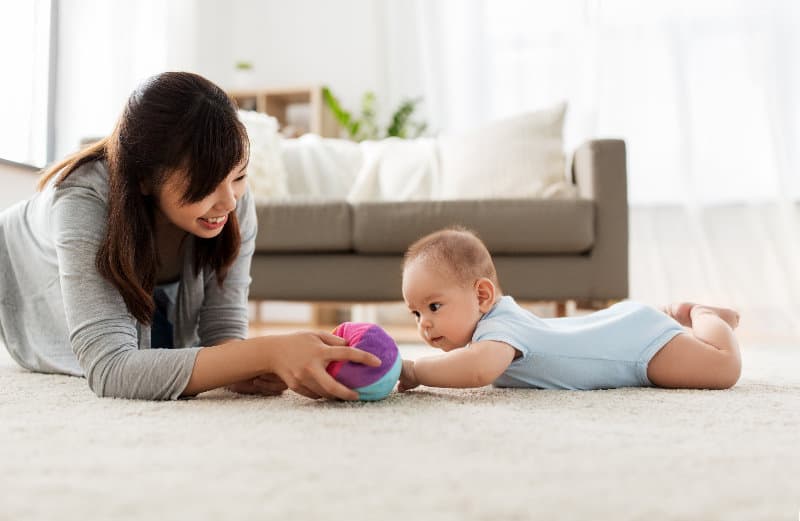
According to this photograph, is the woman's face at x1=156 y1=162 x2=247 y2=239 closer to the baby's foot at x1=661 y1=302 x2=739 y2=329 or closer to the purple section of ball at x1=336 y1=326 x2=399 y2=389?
the purple section of ball at x1=336 y1=326 x2=399 y2=389

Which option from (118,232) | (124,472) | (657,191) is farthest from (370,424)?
(657,191)

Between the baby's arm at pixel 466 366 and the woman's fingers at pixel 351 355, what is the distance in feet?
0.47

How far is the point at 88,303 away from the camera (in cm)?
98

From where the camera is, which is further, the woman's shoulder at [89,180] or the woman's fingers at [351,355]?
the woman's shoulder at [89,180]

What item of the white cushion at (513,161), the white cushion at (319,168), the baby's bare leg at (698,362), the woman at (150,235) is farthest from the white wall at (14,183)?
the baby's bare leg at (698,362)

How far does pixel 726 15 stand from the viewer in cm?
338

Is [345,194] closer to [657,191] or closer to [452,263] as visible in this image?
[657,191]

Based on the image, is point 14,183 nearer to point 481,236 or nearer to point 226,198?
point 481,236

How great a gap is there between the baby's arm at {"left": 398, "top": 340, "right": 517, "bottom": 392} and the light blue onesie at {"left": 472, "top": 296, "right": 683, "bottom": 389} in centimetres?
3

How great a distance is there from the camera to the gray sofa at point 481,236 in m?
2.21

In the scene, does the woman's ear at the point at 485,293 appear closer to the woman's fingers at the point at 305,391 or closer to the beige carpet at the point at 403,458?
the beige carpet at the point at 403,458

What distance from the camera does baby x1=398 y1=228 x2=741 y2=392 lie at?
106 centimetres

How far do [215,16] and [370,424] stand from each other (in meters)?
4.02

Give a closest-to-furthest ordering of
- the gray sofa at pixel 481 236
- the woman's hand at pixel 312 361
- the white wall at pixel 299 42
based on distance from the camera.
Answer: the woman's hand at pixel 312 361
the gray sofa at pixel 481 236
the white wall at pixel 299 42
